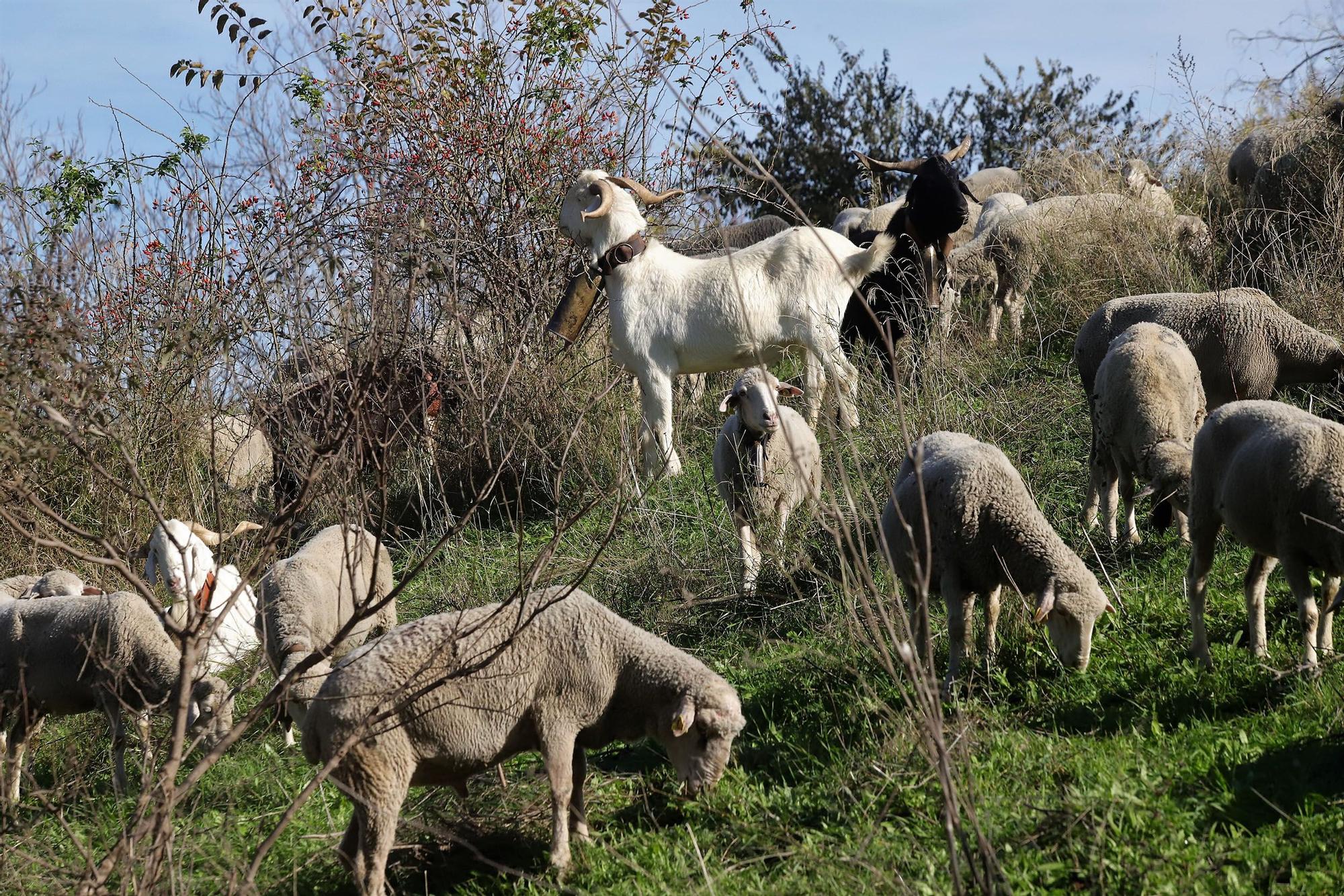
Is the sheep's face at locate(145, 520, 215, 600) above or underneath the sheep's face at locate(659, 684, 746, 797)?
above

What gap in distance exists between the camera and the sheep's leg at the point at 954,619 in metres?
6.27

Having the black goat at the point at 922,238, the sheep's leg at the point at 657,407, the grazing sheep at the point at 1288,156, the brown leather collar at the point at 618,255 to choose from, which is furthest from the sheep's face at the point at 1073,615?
the grazing sheep at the point at 1288,156

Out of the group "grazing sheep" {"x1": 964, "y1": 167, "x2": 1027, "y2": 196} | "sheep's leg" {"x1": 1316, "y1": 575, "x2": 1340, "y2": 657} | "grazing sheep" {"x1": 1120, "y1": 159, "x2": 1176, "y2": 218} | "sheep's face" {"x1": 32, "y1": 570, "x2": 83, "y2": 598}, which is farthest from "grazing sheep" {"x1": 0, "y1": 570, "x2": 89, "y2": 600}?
"grazing sheep" {"x1": 964, "y1": 167, "x2": 1027, "y2": 196}

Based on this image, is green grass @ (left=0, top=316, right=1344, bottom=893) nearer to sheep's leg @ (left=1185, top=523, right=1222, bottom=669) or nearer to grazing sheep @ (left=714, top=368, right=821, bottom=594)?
sheep's leg @ (left=1185, top=523, right=1222, bottom=669)

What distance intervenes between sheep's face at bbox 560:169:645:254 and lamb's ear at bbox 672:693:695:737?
20.1 ft

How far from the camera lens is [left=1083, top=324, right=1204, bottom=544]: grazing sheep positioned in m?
7.25

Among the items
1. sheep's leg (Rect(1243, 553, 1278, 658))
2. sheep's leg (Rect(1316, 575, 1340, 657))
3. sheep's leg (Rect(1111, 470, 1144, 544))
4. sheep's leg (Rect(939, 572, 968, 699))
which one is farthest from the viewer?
sheep's leg (Rect(1111, 470, 1144, 544))

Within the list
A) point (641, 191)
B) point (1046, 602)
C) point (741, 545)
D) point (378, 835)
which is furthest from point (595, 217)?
point (378, 835)

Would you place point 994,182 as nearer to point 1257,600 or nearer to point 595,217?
point 595,217

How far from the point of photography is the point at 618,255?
10.8m

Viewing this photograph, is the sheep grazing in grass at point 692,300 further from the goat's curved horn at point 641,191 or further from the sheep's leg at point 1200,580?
the sheep's leg at point 1200,580

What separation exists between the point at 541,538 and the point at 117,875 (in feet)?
19.3

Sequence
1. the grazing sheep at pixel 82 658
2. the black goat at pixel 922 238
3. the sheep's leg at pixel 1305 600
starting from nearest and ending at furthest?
the sheep's leg at pixel 1305 600
the grazing sheep at pixel 82 658
the black goat at pixel 922 238

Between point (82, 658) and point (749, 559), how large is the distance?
3.94 meters
